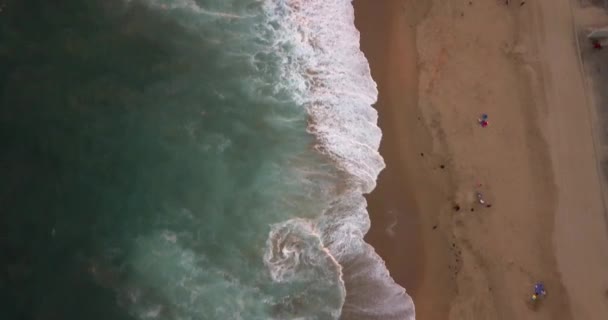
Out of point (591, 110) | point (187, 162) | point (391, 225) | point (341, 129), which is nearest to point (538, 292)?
point (391, 225)

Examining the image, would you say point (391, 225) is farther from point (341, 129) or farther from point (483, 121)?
point (483, 121)

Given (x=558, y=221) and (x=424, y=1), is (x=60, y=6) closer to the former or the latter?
(x=424, y=1)

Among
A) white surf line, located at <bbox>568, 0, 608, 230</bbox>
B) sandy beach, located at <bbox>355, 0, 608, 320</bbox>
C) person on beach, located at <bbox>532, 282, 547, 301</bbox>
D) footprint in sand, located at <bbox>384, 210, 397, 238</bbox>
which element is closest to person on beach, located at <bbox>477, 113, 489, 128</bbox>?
sandy beach, located at <bbox>355, 0, 608, 320</bbox>

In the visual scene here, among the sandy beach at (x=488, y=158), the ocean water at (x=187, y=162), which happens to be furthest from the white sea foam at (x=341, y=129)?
the sandy beach at (x=488, y=158)

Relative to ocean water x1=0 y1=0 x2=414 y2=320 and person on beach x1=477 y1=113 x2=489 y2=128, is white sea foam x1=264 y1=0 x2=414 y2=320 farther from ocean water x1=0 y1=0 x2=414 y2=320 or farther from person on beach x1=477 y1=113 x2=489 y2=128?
person on beach x1=477 y1=113 x2=489 y2=128

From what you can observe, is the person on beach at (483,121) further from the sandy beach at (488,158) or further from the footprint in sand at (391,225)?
the footprint in sand at (391,225)
